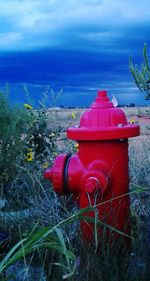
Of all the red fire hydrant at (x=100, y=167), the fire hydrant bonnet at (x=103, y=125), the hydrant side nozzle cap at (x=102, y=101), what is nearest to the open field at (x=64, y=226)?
the red fire hydrant at (x=100, y=167)

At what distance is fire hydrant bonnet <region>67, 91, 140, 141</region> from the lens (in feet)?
9.11

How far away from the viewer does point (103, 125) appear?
2850 mm

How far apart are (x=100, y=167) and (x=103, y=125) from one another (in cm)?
24

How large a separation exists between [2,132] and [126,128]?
210 cm

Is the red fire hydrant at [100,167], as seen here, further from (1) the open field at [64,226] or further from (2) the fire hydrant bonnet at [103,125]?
(1) the open field at [64,226]

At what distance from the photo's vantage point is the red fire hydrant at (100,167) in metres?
2.78

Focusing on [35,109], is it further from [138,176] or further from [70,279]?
[70,279]

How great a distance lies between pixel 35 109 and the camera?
5.59 metres

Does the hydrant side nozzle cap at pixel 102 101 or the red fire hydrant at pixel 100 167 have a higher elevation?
the hydrant side nozzle cap at pixel 102 101

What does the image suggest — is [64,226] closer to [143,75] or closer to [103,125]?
[103,125]

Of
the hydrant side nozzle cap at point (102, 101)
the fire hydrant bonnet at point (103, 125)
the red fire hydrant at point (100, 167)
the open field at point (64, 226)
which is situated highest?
the hydrant side nozzle cap at point (102, 101)

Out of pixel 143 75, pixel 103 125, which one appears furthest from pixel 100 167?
pixel 143 75

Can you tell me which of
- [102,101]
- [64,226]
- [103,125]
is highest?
[102,101]

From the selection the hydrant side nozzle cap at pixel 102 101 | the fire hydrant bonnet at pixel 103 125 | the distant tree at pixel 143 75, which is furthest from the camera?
the distant tree at pixel 143 75
